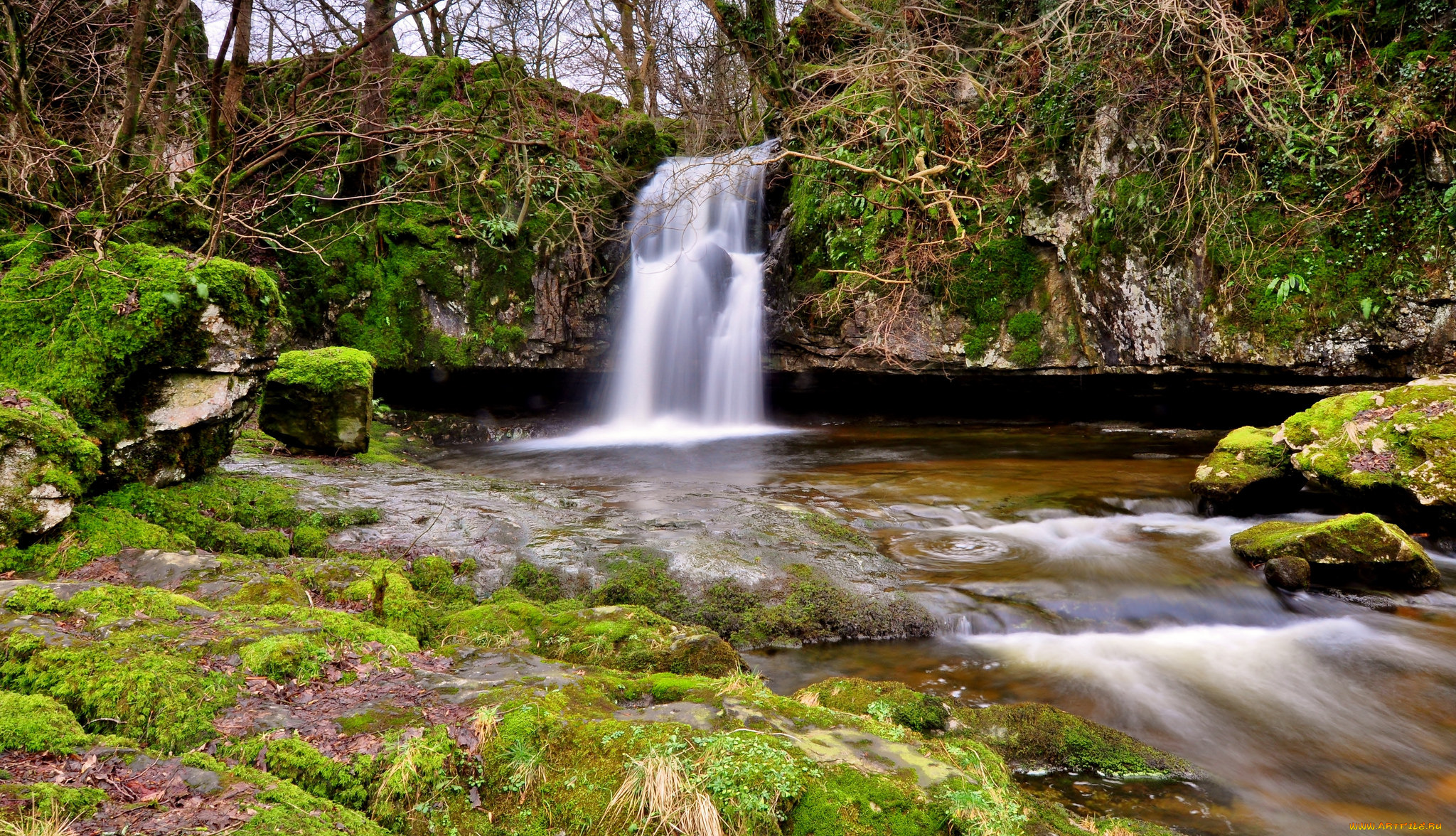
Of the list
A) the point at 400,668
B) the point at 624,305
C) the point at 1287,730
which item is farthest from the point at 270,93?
the point at 1287,730

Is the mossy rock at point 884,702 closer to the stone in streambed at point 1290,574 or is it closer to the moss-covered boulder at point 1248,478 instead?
the stone in streambed at point 1290,574

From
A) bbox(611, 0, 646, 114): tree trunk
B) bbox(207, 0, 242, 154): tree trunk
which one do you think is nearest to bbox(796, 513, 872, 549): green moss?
bbox(207, 0, 242, 154): tree trunk

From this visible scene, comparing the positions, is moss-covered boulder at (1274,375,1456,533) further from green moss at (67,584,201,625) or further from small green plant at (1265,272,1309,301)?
green moss at (67,584,201,625)

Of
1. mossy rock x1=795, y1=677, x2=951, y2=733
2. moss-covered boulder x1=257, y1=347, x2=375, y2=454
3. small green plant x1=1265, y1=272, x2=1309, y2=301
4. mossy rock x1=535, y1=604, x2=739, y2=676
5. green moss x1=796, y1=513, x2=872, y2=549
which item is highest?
small green plant x1=1265, y1=272, x2=1309, y2=301

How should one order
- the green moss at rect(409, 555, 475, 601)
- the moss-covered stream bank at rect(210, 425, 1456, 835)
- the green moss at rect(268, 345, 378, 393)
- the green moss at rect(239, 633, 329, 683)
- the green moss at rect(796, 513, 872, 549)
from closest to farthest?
the green moss at rect(239, 633, 329, 683), the moss-covered stream bank at rect(210, 425, 1456, 835), the green moss at rect(409, 555, 475, 601), the green moss at rect(796, 513, 872, 549), the green moss at rect(268, 345, 378, 393)

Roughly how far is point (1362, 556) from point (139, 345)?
864 cm

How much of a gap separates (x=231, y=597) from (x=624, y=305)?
36.9ft

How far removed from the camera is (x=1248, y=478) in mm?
6750

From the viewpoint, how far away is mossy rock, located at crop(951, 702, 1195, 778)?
10.6ft

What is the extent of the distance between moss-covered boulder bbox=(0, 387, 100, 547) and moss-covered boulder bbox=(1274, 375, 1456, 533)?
921 cm

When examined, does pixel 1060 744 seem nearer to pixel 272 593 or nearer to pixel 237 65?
pixel 272 593

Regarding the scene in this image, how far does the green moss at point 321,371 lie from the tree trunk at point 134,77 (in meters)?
2.92

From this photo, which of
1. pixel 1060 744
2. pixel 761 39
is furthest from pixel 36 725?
pixel 761 39

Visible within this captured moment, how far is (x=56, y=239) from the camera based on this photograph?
490 centimetres
